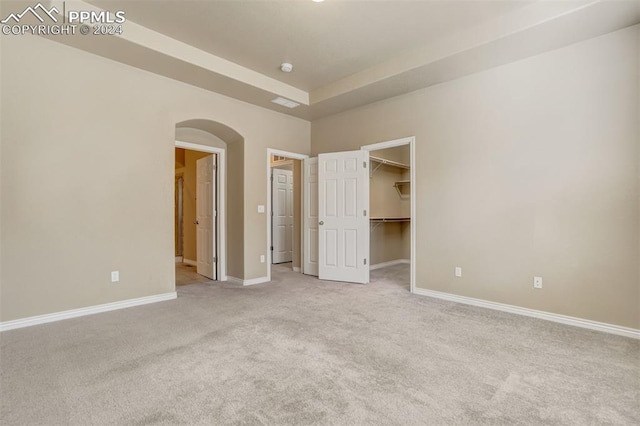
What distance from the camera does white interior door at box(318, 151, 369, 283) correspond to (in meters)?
4.86

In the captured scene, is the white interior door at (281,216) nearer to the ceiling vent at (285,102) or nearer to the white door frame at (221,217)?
the white door frame at (221,217)

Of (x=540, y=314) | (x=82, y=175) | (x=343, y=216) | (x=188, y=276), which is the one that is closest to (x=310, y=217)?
(x=343, y=216)

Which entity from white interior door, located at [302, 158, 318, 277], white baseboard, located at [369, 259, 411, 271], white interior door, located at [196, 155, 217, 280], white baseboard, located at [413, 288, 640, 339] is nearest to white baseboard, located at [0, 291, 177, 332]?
white interior door, located at [196, 155, 217, 280]

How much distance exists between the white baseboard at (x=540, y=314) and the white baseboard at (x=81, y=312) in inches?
132

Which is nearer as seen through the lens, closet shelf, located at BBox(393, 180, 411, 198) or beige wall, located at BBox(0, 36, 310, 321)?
beige wall, located at BBox(0, 36, 310, 321)

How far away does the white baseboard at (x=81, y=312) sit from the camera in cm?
292

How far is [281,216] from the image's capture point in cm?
716

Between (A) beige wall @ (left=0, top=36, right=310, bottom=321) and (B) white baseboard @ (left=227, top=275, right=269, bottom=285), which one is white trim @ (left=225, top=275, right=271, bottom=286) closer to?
(B) white baseboard @ (left=227, top=275, right=269, bottom=285)

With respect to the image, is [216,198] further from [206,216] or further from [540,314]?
[540,314]

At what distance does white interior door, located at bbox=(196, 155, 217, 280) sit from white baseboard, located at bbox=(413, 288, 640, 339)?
339cm

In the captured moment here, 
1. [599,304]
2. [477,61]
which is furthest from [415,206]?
[599,304]

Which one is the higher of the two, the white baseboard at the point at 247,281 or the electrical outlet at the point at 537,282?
the electrical outlet at the point at 537,282

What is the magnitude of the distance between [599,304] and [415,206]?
2.12 meters

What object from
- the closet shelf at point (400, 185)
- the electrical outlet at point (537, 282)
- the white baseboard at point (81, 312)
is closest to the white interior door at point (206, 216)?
the white baseboard at point (81, 312)
